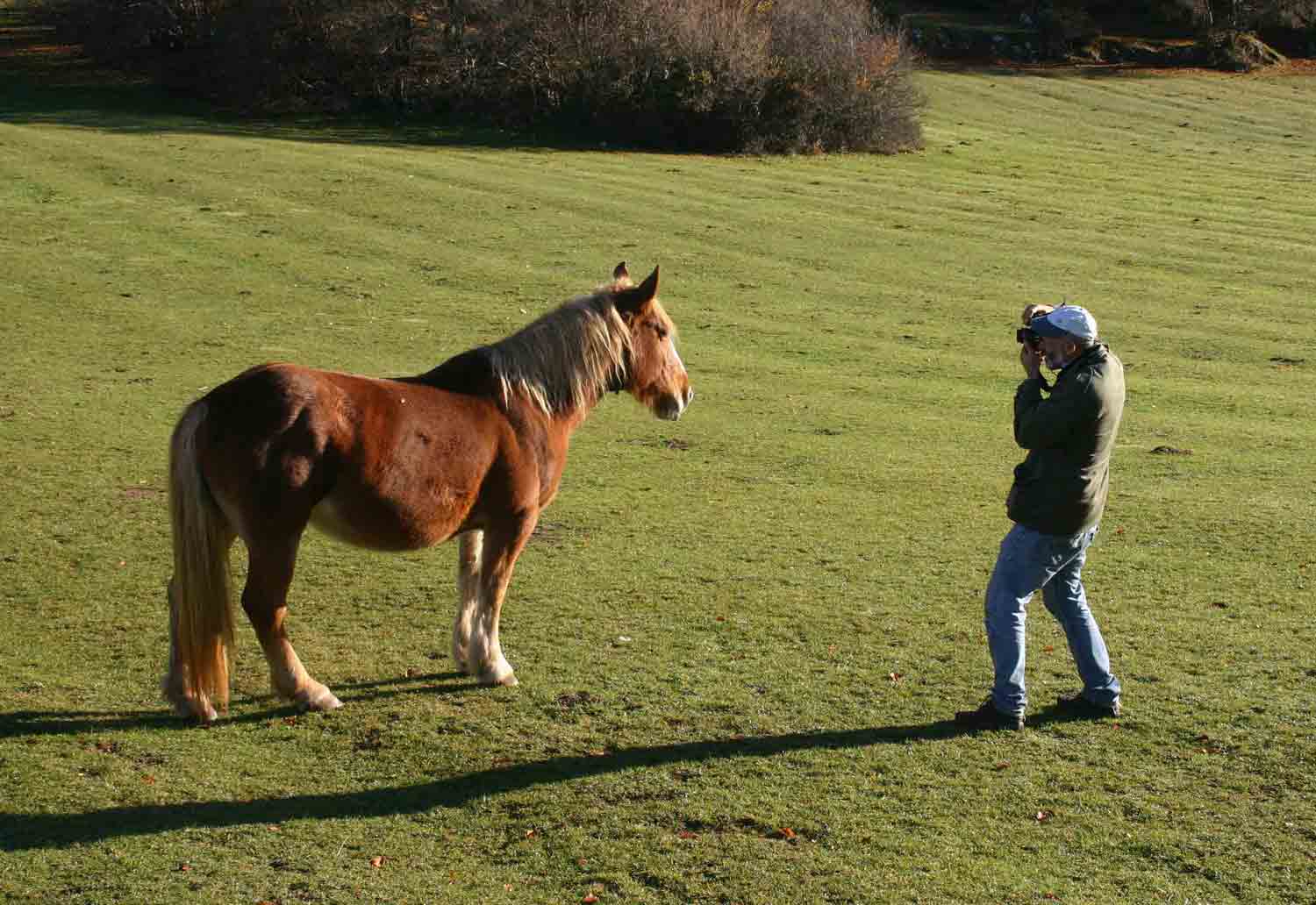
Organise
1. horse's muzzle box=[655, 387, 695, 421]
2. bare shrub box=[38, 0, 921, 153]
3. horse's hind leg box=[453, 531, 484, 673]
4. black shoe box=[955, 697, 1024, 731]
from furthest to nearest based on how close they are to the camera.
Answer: bare shrub box=[38, 0, 921, 153] < horse's muzzle box=[655, 387, 695, 421] < horse's hind leg box=[453, 531, 484, 673] < black shoe box=[955, 697, 1024, 731]

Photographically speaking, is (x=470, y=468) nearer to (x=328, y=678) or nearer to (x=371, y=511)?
(x=371, y=511)

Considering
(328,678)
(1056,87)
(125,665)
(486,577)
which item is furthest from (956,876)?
(1056,87)

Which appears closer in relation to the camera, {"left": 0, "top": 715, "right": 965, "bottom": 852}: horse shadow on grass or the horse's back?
{"left": 0, "top": 715, "right": 965, "bottom": 852}: horse shadow on grass

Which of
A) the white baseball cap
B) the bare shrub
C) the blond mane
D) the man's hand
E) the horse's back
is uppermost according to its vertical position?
the bare shrub

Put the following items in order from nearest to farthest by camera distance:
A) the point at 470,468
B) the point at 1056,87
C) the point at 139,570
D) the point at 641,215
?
the point at 470,468 → the point at 139,570 → the point at 641,215 → the point at 1056,87

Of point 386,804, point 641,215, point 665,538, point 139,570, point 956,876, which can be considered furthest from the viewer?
point 641,215

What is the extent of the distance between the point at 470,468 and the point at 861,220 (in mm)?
20165

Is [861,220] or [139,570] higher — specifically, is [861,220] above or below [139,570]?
above

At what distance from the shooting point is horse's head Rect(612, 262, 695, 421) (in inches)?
306

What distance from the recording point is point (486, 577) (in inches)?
294

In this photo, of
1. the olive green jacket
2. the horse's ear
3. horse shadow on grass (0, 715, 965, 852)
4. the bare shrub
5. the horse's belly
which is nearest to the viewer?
horse shadow on grass (0, 715, 965, 852)

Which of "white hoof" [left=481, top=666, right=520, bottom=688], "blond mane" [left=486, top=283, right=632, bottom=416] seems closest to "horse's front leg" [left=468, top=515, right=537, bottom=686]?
"white hoof" [left=481, top=666, right=520, bottom=688]

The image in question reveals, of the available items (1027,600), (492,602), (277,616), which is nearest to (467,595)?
(492,602)

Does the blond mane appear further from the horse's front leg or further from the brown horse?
the horse's front leg
